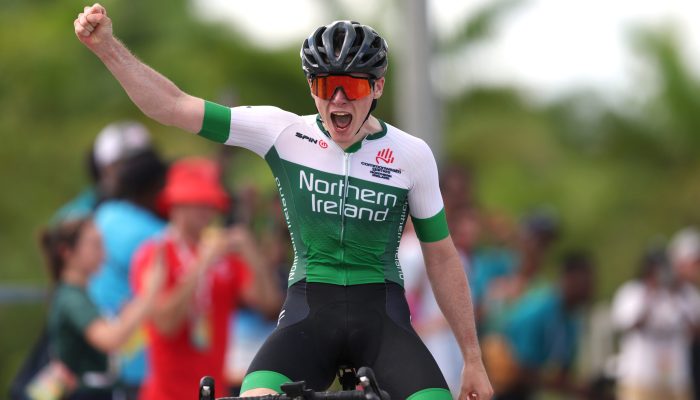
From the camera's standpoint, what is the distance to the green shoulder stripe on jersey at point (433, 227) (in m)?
6.89

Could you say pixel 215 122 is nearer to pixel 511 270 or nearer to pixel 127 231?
pixel 127 231

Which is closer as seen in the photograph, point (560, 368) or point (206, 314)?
point (206, 314)

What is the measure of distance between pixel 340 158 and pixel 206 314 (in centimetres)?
313

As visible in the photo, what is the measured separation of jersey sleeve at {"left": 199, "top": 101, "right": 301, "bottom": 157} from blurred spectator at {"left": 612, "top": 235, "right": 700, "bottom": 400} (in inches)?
327

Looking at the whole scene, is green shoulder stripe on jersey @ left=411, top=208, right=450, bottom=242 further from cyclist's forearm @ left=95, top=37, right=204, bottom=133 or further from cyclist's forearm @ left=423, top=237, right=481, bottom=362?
cyclist's forearm @ left=95, top=37, right=204, bottom=133

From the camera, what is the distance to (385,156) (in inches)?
267

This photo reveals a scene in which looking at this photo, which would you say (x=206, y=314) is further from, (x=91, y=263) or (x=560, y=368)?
(x=560, y=368)

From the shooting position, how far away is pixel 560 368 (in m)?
14.7

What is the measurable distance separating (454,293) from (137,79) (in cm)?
165

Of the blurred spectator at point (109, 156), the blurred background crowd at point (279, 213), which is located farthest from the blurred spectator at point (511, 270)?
the blurred spectator at point (109, 156)

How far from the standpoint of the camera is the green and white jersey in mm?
6703

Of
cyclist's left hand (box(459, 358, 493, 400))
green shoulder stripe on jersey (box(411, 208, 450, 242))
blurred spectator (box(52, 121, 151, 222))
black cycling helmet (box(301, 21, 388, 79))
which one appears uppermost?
blurred spectator (box(52, 121, 151, 222))

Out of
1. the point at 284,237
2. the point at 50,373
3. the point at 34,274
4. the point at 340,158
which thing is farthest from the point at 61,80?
the point at 340,158

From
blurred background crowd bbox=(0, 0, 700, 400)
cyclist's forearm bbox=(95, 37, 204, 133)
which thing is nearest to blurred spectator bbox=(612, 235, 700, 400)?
blurred background crowd bbox=(0, 0, 700, 400)
